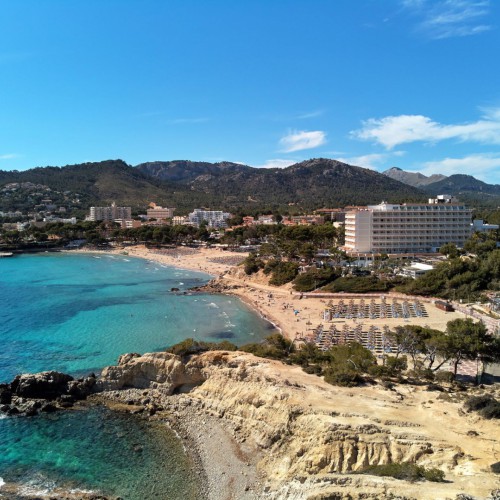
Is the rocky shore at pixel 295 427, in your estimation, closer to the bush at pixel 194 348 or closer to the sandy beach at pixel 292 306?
the bush at pixel 194 348

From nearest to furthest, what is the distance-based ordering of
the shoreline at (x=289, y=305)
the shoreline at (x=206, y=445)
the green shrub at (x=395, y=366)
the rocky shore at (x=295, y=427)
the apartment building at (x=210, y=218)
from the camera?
the rocky shore at (x=295, y=427)
the shoreline at (x=206, y=445)
the green shrub at (x=395, y=366)
the shoreline at (x=289, y=305)
the apartment building at (x=210, y=218)

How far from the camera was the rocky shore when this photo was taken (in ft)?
51.2

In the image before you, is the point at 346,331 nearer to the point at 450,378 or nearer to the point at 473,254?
the point at 450,378

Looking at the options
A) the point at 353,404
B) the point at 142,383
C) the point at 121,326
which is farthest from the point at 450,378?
the point at 121,326

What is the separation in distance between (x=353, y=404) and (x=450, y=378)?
25.3 feet

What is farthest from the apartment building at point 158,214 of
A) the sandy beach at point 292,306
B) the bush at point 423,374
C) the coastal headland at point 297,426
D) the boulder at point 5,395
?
the bush at point 423,374

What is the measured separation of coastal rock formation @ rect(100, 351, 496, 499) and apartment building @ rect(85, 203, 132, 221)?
139m

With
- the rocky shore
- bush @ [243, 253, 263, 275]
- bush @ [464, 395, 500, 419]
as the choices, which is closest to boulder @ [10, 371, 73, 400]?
the rocky shore

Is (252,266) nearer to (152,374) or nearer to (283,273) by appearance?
(283,273)

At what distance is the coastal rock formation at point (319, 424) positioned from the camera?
15.7 meters

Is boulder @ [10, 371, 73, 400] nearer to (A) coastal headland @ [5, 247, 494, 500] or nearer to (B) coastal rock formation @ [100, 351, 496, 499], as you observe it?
(A) coastal headland @ [5, 247, 494, 500]

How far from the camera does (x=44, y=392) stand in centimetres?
2820

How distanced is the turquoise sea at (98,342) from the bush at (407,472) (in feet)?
26.4

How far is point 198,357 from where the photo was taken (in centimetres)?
2858
